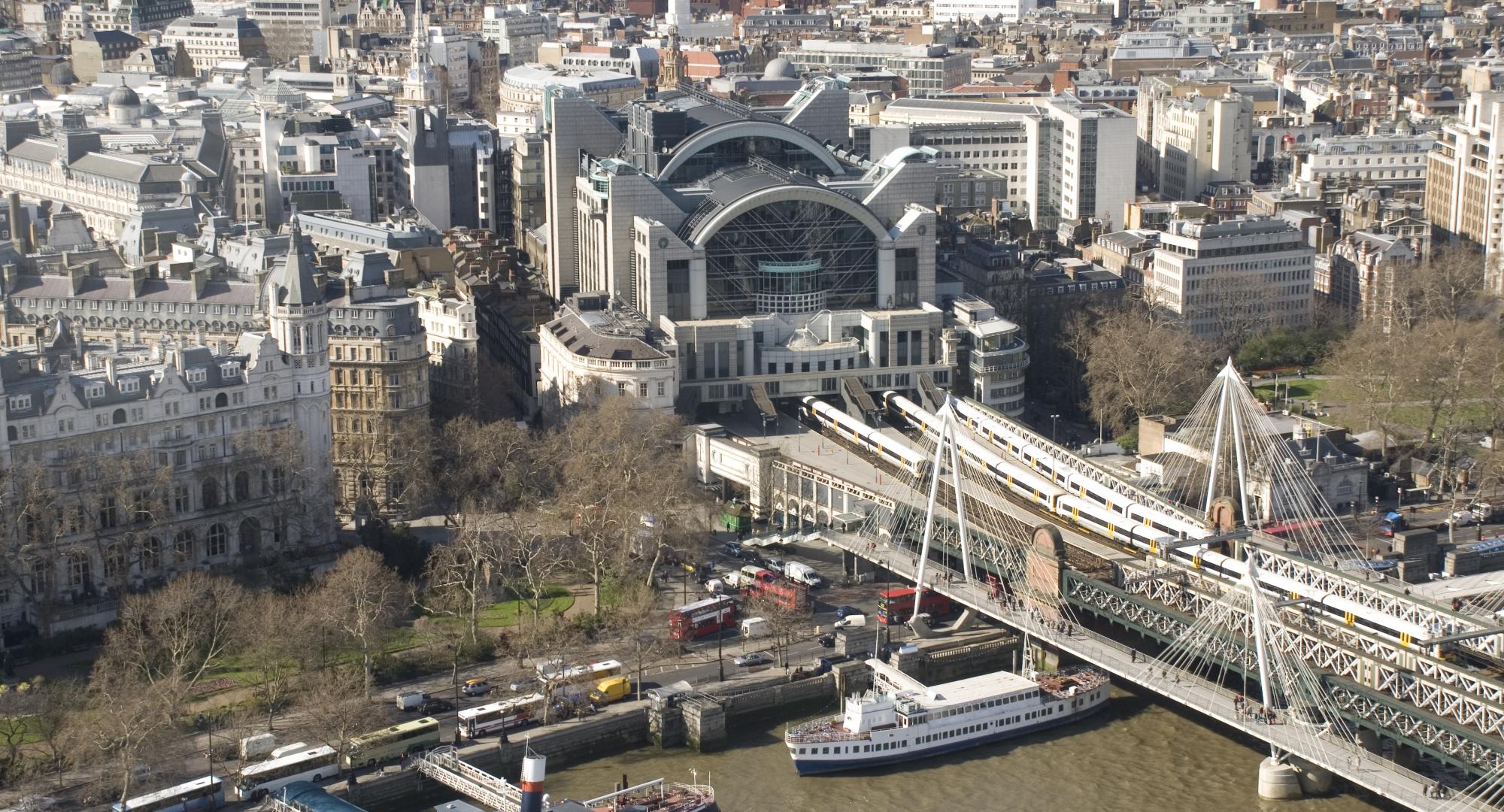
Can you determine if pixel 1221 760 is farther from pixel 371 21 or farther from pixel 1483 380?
pixel 371 21

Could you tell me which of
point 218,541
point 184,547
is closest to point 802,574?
point 218,541

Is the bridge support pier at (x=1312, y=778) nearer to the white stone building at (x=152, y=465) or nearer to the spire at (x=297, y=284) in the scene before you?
the white stone building at (x=152, y=465)

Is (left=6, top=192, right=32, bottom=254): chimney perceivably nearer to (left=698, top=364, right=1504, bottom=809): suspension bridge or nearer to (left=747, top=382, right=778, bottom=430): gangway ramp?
(left=747, top=382, right=778, bottom=430): gangway ramp

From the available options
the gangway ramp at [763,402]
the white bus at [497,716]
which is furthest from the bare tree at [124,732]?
the gangway ramp at [763,402]

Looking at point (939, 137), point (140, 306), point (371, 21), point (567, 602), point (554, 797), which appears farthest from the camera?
point (371, 21)

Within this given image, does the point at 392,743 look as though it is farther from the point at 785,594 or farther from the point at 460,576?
the point at 785,594

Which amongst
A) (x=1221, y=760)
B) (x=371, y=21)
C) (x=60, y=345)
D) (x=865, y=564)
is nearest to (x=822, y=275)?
(x=865, y=564)
